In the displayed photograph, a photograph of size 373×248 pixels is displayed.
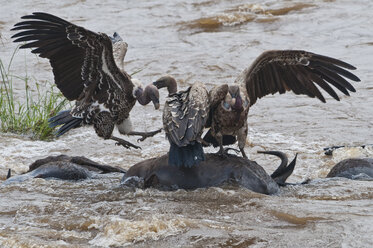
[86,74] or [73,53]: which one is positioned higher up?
[73,53]

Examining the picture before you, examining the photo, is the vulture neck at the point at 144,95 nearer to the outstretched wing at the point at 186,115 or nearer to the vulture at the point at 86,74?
the vulture at the point at 86,74

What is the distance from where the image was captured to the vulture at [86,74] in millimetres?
6406

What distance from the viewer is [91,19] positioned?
14.1m

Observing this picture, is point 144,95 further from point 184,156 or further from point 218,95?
point 184,156

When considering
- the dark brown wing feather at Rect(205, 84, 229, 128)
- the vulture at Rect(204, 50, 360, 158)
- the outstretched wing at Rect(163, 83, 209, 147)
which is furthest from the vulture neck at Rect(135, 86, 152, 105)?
the outstretched wing at Rect(163, 83, 209, 147)

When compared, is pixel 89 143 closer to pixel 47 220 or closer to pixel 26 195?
pixel 26 195

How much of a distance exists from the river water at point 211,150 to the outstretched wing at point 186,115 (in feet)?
1.45

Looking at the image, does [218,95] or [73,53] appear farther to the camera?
[73,53]

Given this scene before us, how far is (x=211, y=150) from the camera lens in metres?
7.79

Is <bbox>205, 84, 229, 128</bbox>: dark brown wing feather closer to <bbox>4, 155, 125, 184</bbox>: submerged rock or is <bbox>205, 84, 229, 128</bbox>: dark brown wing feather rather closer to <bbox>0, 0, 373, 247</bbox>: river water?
<bbox>0, 0, 373, 247</bbox>: river water

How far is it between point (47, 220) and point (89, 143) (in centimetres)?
356

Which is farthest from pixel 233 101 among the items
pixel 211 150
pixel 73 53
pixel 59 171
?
pixel 211 150

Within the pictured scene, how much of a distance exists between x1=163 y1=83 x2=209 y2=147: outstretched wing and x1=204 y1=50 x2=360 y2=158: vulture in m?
0.28

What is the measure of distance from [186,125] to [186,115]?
0.35ft
